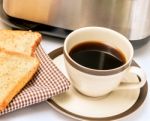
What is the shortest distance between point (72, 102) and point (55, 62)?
0.20 feet

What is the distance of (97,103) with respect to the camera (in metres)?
0.34

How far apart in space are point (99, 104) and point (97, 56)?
49mm

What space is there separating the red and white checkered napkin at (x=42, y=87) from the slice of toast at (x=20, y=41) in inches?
0.8

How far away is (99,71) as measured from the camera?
30 cm

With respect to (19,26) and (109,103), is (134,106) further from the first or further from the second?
(19,26)

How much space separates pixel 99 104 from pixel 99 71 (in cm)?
5

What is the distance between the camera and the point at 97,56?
34 centimetres

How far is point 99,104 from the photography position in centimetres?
34

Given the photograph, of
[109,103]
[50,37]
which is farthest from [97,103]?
[50,37]

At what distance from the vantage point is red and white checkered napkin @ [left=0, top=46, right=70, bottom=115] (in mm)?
320

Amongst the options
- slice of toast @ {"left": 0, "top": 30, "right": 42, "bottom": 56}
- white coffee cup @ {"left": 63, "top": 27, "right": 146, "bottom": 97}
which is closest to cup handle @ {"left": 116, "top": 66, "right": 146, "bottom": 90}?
white coffee cup @ {"left": 63, "top": 27, "right": 146, "bottom": 97}

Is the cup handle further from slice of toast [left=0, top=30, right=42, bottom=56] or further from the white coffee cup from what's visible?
slice of toast [left=0, top=30, right=42, bottom=56]

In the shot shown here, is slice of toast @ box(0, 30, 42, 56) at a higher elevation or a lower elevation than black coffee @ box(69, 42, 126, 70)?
lower

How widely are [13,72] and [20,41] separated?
47 mm
